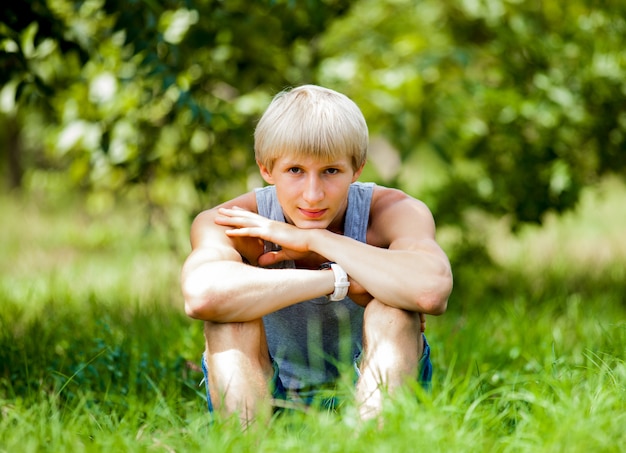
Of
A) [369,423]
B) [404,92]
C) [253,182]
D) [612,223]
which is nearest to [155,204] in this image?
[253,182]

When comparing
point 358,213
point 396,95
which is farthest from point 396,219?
point 396,95

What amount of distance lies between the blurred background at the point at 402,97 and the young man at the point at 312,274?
162 centimetres

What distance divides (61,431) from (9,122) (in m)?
8.40

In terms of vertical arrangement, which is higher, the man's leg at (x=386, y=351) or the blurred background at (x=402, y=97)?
the blurred background at (x=402, y=97)

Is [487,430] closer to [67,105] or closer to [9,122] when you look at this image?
[67,105]

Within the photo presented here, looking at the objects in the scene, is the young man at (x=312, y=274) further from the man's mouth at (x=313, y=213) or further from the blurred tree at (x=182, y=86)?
the blurred tree at (x=182, y=86)

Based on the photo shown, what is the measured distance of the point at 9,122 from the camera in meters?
9.95

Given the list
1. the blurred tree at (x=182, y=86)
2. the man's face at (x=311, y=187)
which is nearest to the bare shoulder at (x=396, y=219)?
the man's face at (x=311, y=187)

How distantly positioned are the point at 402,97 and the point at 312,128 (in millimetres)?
2254

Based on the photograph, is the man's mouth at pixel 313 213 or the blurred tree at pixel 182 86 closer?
the man's mouth at pixel 313 213

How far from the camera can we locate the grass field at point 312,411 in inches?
89.4

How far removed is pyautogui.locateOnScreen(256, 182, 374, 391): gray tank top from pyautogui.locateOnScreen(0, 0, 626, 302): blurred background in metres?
1.59

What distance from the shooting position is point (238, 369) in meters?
2.54

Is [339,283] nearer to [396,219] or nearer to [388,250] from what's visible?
[388,250]
